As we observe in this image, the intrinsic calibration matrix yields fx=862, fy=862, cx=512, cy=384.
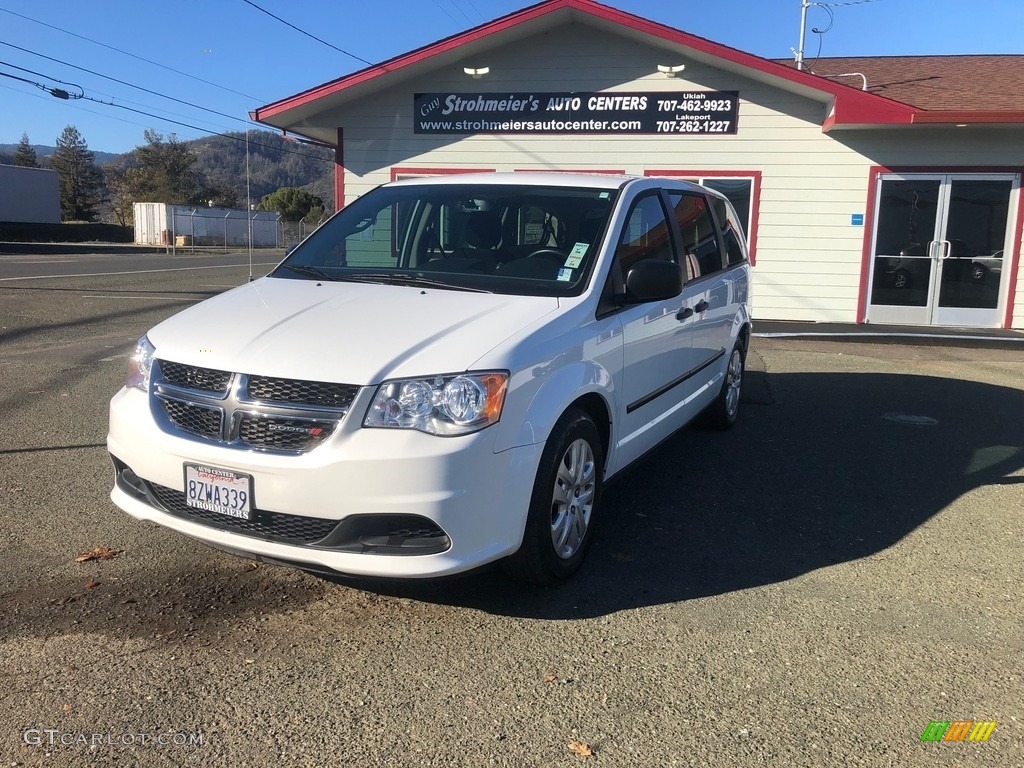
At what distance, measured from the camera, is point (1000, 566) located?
4.21 metres

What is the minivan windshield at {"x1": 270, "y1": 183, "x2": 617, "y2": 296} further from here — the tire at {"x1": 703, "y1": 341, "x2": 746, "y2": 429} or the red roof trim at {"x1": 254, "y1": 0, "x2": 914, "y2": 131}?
the red roof trim at {"x1": 254, "y1": 0, "x2": 914, "y2": 131}

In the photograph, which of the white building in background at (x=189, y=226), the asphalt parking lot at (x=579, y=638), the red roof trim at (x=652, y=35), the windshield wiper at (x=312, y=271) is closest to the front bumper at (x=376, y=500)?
the asphalt parking lot at (x=579, y=638)

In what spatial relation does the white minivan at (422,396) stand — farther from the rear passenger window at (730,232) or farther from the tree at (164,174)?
the tree at (164,174)

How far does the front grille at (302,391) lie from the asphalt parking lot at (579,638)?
92 cm

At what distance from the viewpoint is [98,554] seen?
4.05 meters

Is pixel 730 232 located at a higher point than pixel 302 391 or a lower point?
higher

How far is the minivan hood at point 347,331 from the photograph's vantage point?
3219mm

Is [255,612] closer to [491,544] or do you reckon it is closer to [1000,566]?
[491,544]

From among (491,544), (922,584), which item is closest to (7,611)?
(491,544)

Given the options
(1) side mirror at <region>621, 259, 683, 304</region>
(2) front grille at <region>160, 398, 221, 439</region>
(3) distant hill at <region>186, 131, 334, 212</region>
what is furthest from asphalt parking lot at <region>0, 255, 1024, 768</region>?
(3) distant hill at <region>186, 131, 334, 212</region>

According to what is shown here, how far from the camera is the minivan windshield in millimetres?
4207

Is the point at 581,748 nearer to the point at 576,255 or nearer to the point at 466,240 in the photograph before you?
the point at 576,255

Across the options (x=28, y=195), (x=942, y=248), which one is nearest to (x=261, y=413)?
(x=942, y=248)

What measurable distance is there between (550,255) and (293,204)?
8134 centimetres
